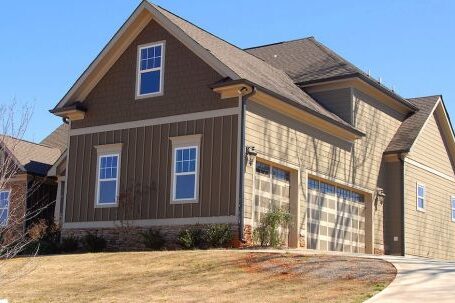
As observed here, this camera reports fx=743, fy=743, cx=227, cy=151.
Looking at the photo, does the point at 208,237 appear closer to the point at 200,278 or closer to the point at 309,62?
the point at 200,278

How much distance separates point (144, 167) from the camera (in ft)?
79.3

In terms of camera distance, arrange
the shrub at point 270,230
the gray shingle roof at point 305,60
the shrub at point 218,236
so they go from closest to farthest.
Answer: the shrub at point 218,236, the shrub at point 270,230, the gray shingle roof at point 305,60

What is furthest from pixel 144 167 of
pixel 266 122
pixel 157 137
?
pixel 266 122

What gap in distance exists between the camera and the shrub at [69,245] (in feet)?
81.0

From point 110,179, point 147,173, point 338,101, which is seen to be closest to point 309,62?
point 338,101

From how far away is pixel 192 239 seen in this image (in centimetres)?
2175

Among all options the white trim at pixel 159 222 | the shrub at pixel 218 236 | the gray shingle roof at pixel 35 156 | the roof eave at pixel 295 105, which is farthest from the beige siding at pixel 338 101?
the gray shingle roof at pixel 35 156

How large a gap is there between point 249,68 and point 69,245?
8.45 metres

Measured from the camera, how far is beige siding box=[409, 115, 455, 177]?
30.9 metres

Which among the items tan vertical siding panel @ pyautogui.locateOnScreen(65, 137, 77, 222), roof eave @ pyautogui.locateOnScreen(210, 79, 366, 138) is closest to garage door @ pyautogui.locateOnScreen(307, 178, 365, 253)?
roof eave @ pyautogui.locateOnScreen(210, 79, 366, 138)

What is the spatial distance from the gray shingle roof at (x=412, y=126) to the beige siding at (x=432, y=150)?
36 cm

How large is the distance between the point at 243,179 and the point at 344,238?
6.77 metres

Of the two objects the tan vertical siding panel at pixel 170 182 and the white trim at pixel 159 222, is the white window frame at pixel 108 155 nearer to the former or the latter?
the white trim at pixel 159 222

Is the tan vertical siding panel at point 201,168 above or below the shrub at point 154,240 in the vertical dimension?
above
